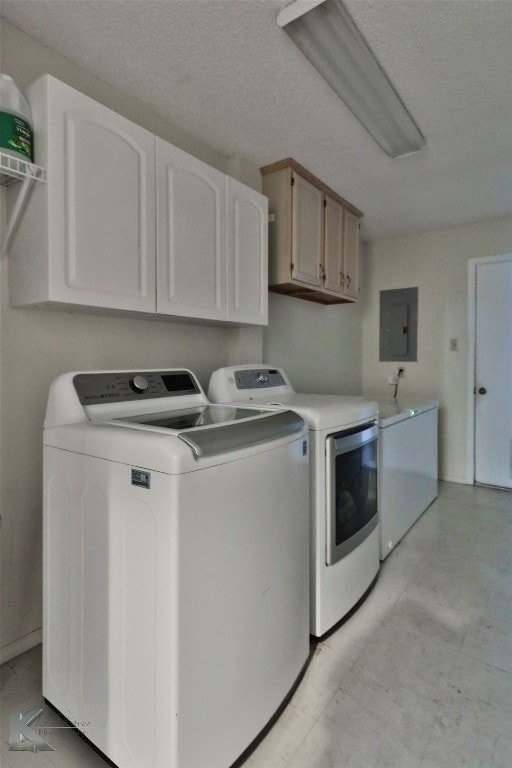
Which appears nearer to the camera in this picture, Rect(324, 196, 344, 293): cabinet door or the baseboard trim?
the baseboard trim

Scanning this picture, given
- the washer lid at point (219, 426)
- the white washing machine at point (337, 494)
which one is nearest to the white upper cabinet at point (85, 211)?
the washer lid at point (219, 426)

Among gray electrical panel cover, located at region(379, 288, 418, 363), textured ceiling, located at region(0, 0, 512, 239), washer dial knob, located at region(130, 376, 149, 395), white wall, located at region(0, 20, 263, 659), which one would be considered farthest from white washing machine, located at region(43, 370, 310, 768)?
gray electrical panel cover, located at region(379, 288, 418, 363)

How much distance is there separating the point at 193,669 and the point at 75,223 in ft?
4.55

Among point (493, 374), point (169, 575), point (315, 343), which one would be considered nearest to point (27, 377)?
point (169, 575)

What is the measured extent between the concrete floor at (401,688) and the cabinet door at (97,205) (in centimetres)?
141

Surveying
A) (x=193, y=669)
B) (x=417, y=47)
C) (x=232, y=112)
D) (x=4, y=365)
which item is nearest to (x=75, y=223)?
(x=4, y=365)

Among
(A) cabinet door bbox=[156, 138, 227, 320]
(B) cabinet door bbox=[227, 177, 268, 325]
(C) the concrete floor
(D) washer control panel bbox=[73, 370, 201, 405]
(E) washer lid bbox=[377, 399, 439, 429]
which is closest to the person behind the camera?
(C) the concrete floor

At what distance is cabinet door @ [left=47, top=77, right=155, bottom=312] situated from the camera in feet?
4.32

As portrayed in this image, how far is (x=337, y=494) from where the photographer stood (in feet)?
5.54

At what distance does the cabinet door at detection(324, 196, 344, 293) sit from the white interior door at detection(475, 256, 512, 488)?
149cm

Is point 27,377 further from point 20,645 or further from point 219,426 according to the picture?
point 20,645

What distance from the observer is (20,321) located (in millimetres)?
1530

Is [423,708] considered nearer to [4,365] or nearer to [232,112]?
[4,365]

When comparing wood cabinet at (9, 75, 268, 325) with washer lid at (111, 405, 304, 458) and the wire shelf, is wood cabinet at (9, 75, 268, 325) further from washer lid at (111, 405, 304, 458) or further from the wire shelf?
washer lid at (111, 405, 304, 458)
